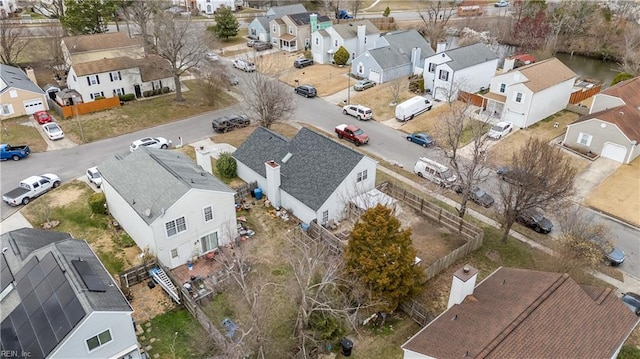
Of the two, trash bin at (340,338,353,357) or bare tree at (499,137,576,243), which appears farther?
bare tree at (499,137,576,243)

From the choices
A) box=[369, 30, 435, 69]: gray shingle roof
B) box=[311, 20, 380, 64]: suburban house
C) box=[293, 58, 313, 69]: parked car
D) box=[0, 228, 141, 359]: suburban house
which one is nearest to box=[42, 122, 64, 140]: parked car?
box=[0, 228, 141, 359]: suburban house

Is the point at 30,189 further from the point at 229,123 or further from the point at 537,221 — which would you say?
the point at 537,221

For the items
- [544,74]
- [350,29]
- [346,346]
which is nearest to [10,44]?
[350,29]

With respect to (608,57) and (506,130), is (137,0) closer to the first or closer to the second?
(506,130)

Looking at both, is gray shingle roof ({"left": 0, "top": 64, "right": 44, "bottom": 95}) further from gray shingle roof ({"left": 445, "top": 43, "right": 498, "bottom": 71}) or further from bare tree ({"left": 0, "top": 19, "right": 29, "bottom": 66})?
gray shingle roof ({"left": 445, "top": 43, "right": 498, "bottom": 71})

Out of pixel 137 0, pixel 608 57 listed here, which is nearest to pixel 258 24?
pixel 137 0
